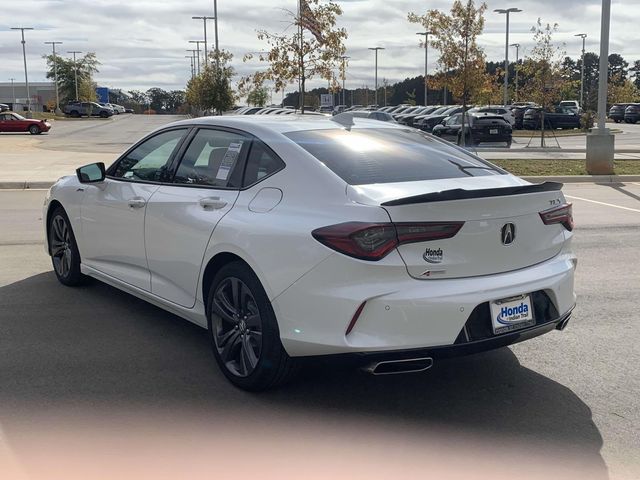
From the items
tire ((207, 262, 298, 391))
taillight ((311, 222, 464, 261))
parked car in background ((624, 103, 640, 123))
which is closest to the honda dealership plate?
taillight ((311, 222, 464, 261))

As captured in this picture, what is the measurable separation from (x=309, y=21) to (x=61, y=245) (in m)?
13.7

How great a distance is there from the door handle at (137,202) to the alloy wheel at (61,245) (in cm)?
136

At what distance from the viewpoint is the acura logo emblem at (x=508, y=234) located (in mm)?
3803

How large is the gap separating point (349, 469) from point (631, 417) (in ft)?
5.40

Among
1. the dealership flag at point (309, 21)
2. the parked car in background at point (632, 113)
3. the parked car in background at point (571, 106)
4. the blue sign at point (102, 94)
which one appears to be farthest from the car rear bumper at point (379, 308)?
the blue sign at point (102, 94)

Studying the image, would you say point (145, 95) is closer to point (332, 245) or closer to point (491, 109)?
point (491, 109)

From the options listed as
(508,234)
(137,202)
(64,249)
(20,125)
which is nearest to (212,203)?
(137,202)

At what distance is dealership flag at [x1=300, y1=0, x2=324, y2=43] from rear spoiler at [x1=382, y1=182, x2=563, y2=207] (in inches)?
615

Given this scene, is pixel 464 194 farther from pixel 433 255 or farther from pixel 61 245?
pixel 61 245

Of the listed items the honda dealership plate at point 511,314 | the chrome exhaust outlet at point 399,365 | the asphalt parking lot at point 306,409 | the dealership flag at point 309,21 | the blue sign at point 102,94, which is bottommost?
the asphalt parking lot at point 306,409

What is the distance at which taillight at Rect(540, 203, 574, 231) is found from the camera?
4039 mm

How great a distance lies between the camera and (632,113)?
5712cm

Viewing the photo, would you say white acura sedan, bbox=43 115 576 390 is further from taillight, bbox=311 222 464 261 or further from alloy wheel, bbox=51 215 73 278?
alloy wheel, bbox=51 215 73 278

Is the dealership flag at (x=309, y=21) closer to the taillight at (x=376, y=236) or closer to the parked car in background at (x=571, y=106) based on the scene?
the taillight at (x=376, y=236)
